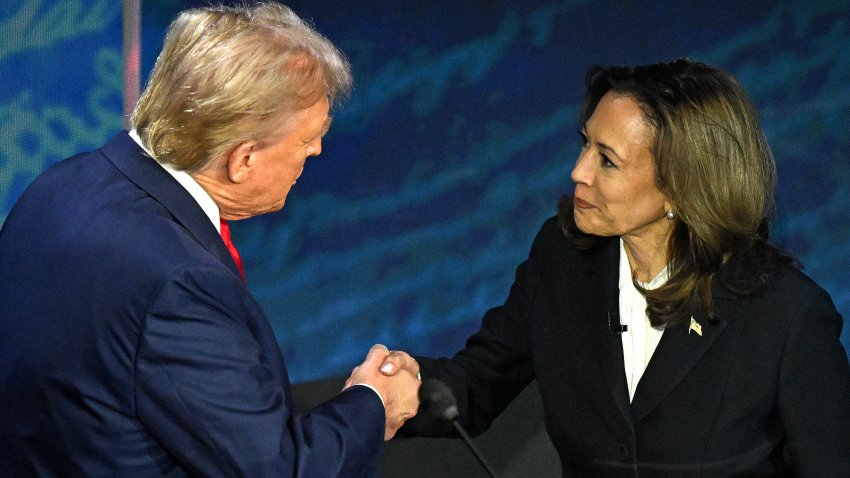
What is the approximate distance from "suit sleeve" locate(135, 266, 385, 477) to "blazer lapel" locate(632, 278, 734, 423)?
77cm

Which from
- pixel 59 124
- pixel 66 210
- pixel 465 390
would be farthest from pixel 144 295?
pixel 59 124

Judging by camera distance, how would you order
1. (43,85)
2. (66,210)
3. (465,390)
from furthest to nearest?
(43,85) → (465,390) → (66,210)

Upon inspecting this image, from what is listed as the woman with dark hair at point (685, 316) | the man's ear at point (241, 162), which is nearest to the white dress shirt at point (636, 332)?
the woman with dark hair at point (685, 316)

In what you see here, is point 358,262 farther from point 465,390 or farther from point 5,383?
point 5,383

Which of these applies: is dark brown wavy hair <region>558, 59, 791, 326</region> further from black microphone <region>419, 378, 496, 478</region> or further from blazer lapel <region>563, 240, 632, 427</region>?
black microphone <region>419, 378, 496, 478</region>

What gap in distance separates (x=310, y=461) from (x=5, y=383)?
18.1 inches

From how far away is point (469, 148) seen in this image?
3521mm

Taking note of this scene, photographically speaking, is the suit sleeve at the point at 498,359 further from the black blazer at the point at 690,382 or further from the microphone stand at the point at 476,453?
the microphone stand at the point at 476,453

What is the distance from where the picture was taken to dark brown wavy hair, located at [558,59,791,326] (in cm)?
217

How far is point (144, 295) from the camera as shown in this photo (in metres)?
1.58

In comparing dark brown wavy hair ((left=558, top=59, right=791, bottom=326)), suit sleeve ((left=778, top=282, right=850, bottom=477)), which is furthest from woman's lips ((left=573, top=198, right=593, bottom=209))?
suit sleeve ((left=778, top=282, right=850, bottom=477))

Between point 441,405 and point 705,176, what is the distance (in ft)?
2.21

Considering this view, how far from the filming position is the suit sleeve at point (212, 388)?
5.17ft

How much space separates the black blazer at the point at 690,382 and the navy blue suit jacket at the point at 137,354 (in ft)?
2.31
